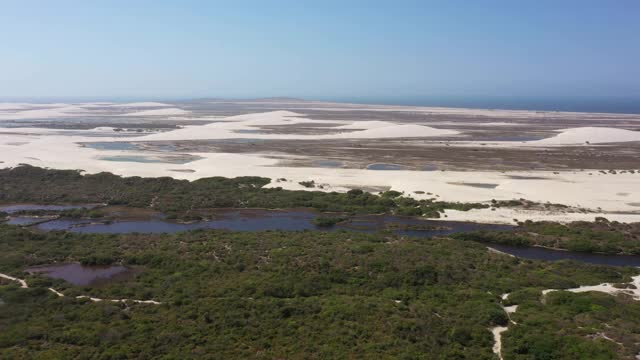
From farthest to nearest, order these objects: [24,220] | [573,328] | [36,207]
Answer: [36,207] < [24,220] < [573,328]

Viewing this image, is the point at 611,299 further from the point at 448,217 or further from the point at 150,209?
the point at 150,209

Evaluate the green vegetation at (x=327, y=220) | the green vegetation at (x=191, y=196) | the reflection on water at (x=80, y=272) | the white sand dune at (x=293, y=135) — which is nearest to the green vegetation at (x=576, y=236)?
the green vegetation at (x=191, y=196)

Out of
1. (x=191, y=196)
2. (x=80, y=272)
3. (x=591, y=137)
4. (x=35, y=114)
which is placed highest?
(x=35, y=114)

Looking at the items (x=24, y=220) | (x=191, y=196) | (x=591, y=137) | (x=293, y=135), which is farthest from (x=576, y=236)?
(x=293, y=135)

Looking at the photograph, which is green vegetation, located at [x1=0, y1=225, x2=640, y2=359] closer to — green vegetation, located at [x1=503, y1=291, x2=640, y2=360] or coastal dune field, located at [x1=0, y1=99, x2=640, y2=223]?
green vegetation, located at [x1=503, y1=291, x2=640, y2=360]

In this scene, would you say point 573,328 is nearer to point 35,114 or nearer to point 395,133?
point 395,133

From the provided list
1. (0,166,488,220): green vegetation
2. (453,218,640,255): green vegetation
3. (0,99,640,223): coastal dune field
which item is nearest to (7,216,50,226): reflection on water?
(0,166,488,220): green vegetation
